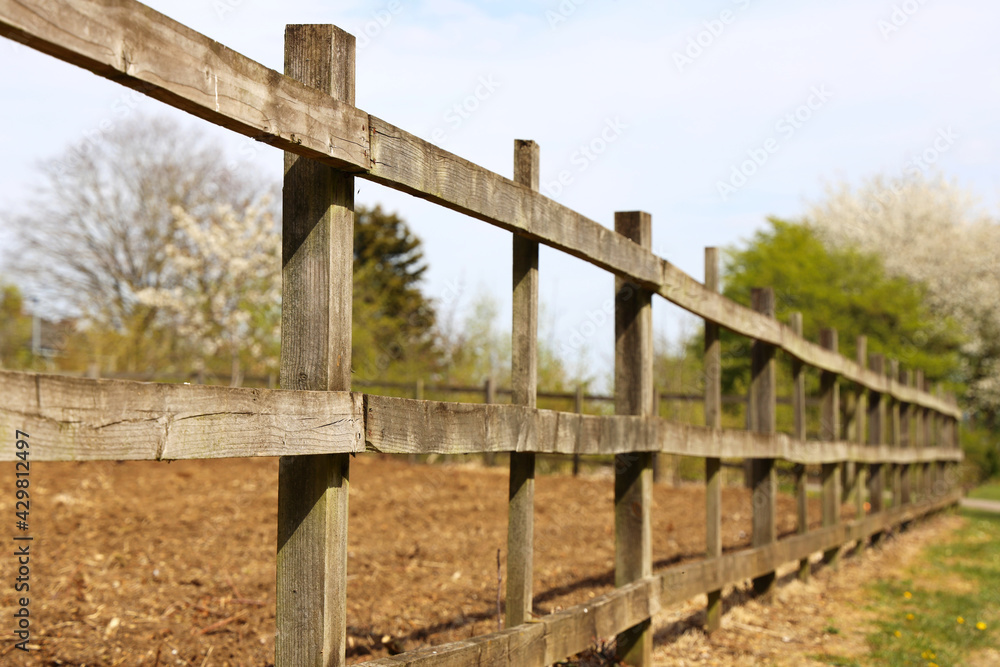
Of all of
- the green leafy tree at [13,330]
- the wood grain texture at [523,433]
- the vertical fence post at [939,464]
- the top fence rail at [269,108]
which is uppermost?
the green leafy tree at [13,330]

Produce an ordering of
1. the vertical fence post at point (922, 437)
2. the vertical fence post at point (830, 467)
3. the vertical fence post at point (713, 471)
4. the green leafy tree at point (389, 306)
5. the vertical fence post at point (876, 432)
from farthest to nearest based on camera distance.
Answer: the green leafy tree at point (389, 306)
the vertical fence post at point (922, 437)
the vertical fence post at point (876, 432)
the vertical fence post at point (830, 467)
the vertical fence post at point (713, 471)

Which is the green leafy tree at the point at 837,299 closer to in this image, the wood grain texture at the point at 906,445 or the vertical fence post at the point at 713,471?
the wood grain texture at the point at 906,445

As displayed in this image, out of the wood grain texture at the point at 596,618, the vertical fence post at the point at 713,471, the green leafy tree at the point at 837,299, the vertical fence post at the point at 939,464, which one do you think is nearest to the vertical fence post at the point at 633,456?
the wood grain texture at the point at 596,618

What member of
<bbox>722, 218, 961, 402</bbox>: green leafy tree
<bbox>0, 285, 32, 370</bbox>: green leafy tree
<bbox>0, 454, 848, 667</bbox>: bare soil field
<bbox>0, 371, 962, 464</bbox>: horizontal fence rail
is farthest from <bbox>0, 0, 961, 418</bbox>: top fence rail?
<bbox>0, 285, 32, 370</bbox>: green leafy tree

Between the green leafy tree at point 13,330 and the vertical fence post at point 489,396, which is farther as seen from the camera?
the green leafy tree at point 13,330

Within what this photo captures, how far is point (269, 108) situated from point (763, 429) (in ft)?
14.7

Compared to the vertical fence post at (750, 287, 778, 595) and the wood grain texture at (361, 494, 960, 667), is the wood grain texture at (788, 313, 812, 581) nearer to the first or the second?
the wood grain texture at (361, 494, 960, 667)

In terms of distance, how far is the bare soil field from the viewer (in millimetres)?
3680

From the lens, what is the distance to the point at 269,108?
1847 mm

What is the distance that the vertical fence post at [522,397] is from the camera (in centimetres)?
298

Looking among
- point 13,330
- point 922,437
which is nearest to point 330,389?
point 922,437

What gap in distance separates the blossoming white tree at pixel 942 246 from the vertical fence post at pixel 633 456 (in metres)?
23.7

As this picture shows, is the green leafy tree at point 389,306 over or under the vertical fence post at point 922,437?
over

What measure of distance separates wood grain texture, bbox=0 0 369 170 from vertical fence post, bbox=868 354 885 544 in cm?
823
